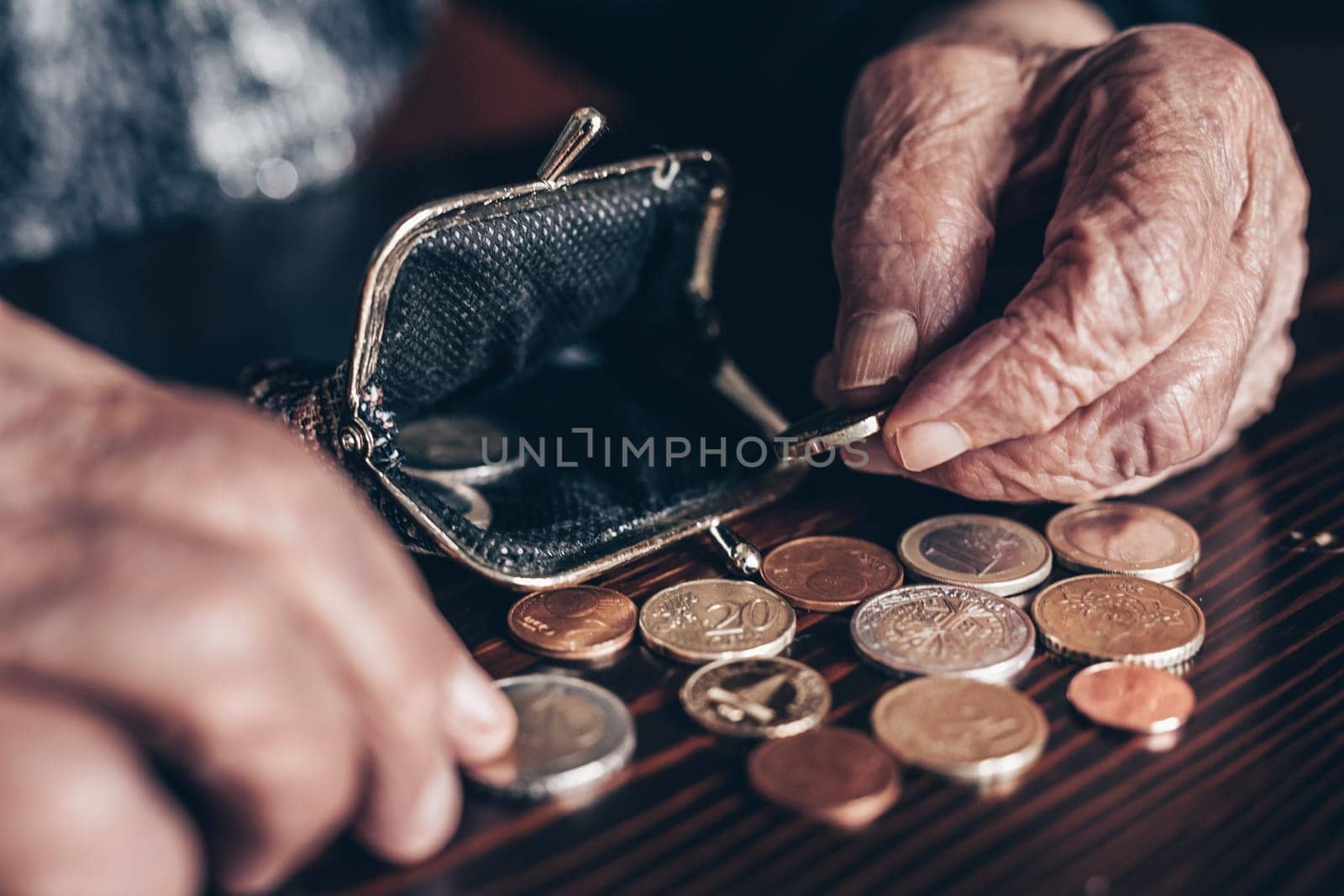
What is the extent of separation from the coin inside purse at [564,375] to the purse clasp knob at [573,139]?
1cm

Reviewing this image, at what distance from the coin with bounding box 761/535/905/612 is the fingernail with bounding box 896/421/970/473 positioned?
66 millimetres

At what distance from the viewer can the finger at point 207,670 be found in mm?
402

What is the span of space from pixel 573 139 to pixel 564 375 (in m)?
0.24

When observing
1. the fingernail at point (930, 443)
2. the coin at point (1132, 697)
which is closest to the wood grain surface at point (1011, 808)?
the coin at point (1132, 697)

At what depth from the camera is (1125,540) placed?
0.77m

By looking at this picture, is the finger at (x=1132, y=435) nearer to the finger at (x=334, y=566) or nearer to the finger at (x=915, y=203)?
the finger at (x=915, y=203)

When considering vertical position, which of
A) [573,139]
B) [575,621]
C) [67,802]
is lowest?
[575,621]

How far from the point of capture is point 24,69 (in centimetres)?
136

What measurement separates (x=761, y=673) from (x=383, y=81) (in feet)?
4.33

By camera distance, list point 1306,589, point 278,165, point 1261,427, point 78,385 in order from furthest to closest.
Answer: point 278,165, point 1261,427, point 1306,589, point 78,385

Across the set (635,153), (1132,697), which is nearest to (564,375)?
(1132,697)

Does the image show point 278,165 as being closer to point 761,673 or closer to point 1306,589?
point 761,673

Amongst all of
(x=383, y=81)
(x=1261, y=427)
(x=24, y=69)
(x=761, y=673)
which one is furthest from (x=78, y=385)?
(x=383, y=81)

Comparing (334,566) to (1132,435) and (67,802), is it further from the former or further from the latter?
(1132,435)
